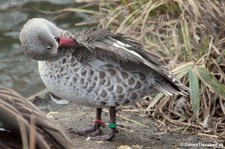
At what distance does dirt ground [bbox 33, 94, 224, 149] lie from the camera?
4.55 meters

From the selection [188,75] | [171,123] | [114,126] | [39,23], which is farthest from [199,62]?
[39,23]

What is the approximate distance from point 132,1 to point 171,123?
5.72 ft

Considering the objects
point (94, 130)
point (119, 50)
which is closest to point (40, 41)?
point (119, 50)

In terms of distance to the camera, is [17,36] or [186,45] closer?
[186,45]

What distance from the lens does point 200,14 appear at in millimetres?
5938

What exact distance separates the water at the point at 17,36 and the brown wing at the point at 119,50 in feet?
6.89

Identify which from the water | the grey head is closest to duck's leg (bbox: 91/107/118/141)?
the grey head

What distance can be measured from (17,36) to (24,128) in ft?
17.5

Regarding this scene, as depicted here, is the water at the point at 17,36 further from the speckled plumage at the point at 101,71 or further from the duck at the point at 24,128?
the duck at the point at 24,128

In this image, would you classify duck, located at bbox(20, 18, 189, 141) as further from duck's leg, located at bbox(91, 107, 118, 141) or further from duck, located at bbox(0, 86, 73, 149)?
duck, located at bbox(0, 86, 73, 149)

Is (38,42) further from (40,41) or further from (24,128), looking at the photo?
(24,128)

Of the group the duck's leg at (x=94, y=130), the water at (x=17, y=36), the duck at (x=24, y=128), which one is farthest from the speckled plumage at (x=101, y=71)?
the water at (x=17, y=36)

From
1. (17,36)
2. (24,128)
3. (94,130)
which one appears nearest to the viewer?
(24,128)

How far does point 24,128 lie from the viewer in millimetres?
2475
